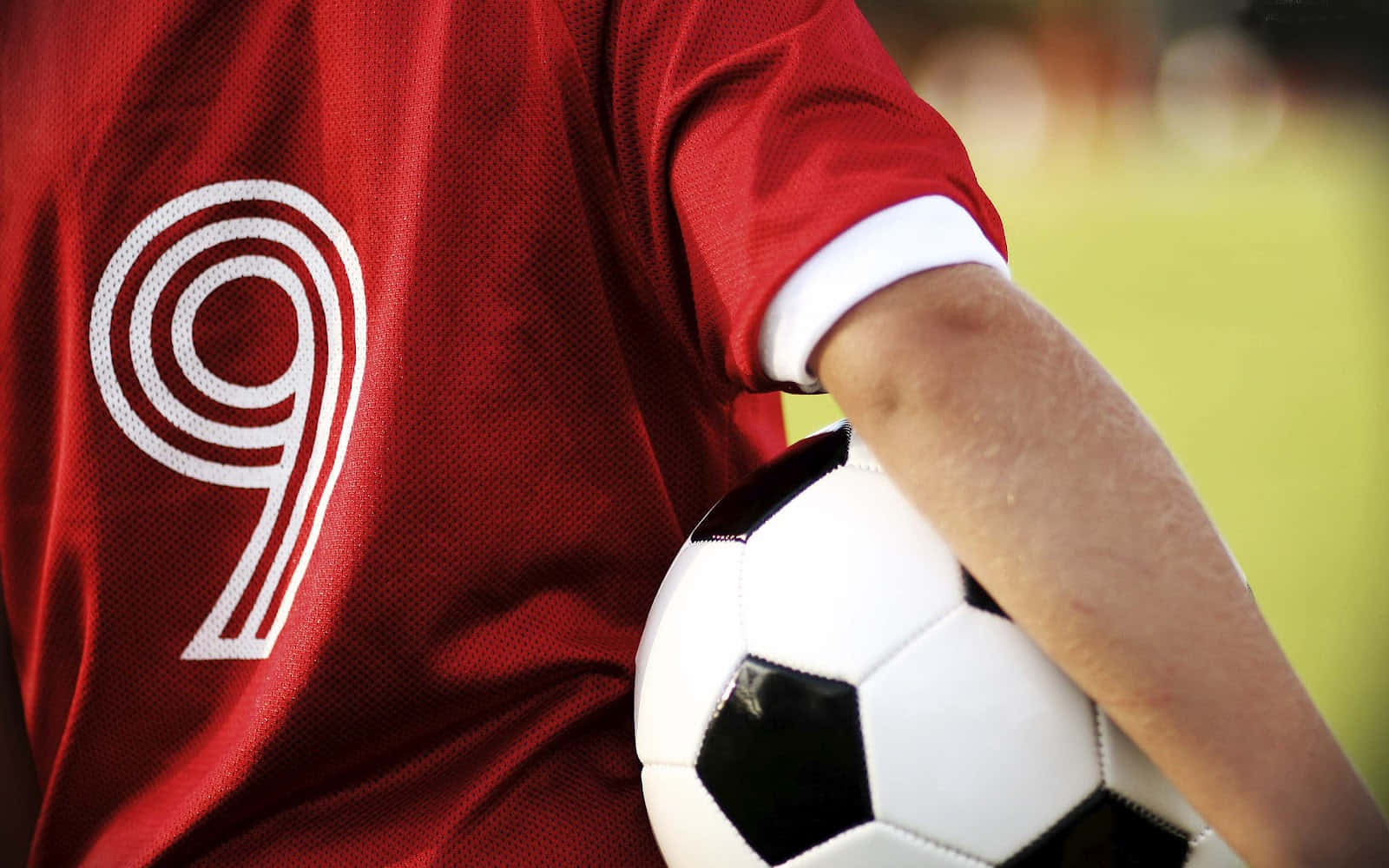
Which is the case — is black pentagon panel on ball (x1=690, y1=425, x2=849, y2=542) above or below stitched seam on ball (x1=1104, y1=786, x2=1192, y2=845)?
above

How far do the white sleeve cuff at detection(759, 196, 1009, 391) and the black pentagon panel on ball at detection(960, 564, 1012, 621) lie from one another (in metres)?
0.20

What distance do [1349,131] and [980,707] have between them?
11.7 m

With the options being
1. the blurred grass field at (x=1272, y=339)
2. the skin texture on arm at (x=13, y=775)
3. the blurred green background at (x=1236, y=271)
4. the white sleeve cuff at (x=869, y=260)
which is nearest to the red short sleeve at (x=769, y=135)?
the white sleeve cuff at (x=869, y=260)

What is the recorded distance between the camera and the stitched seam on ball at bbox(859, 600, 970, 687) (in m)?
0.67

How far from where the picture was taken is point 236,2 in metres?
0.69

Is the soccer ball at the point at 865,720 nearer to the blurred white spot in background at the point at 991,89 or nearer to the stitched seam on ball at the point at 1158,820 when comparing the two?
the stitched seam on ball at the point at 1158,820

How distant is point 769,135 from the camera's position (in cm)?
57

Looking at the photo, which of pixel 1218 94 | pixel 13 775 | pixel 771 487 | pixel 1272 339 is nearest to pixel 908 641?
pixel 771 487

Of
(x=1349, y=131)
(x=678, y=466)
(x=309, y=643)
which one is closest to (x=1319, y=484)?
(x=678, y=466)

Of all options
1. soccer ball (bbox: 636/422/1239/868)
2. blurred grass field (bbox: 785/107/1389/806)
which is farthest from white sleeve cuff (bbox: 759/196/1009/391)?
blurred grass field (bbox: 785/107/1389/806)

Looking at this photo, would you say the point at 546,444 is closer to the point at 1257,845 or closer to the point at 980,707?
the point at 980,707

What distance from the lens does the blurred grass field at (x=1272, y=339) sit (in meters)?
2.66

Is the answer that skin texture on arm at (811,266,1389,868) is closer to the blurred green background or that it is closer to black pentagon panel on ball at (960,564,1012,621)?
black pentagon panel on ball at (960,564,1012,621)

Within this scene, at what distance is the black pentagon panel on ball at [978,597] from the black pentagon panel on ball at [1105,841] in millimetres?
123
